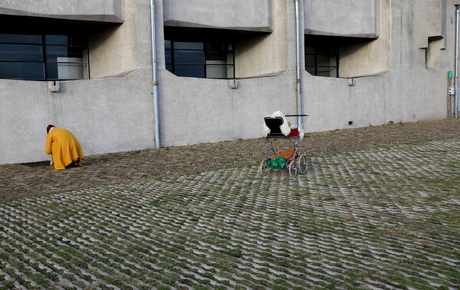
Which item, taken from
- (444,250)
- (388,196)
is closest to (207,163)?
(388,196)

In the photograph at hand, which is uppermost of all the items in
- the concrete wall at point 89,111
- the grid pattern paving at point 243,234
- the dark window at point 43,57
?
the dark window at point 43,57

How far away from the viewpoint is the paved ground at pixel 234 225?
490 centimetres

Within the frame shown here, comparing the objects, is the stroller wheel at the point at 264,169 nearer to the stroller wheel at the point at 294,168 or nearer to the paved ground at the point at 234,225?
the paved ground at the point at 234,225

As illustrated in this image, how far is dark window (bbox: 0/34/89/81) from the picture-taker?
16.9 metres

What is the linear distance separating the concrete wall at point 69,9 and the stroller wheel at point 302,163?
8245 millimetres

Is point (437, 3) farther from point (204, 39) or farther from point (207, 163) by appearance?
point (207, 163)

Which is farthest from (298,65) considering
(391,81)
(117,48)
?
(117,48)

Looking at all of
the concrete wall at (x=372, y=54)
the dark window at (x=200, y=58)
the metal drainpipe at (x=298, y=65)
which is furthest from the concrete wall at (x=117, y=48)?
the concrete wall at (x=372, y=54)

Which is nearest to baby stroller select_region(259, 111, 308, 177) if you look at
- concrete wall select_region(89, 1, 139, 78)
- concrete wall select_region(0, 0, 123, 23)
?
concrete wall select_region(89, 1, 139, 78)

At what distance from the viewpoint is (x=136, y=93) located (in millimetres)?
16062

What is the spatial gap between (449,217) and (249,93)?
1211 cm

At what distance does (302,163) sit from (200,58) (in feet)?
33.5

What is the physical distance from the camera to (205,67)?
2073cm

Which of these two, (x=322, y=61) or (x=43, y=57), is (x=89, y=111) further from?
(x=322, y=61)
